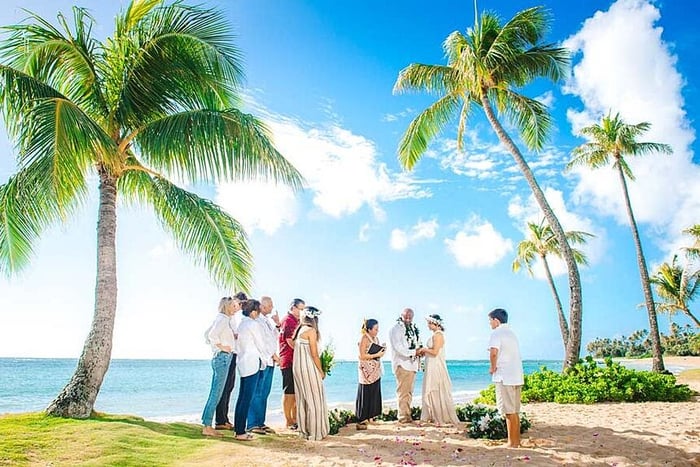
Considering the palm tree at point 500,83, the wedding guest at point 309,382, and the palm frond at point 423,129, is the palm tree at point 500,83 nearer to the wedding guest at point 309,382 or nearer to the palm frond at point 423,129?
the palm frond at point 423,129

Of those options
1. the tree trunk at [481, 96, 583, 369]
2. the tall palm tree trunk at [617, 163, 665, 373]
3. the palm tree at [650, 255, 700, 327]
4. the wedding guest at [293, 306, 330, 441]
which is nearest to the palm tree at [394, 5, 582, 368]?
the tree trunk at [481, 96, 583, 369]

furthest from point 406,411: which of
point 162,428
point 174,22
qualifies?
point 174,22

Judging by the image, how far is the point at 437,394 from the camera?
9.02 metres

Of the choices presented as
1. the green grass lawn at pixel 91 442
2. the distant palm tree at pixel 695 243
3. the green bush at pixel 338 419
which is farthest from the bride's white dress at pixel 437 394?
the distant palm tree at pixel 695 243

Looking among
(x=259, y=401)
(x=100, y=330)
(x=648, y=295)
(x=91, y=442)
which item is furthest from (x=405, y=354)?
(x=648, y=295)

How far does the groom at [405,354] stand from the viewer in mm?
9234

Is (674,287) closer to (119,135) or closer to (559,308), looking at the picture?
(559,308)

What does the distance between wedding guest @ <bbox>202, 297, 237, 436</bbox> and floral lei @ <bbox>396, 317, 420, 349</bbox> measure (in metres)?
Answer: 3.07

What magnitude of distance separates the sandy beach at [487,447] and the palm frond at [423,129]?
9797mm

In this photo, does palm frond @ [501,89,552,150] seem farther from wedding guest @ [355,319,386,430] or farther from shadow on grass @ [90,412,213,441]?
shadow on grass @ [90,412,213,441]

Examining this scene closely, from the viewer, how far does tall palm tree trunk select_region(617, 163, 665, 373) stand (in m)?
18.2

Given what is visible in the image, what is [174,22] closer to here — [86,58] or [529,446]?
[86,58]

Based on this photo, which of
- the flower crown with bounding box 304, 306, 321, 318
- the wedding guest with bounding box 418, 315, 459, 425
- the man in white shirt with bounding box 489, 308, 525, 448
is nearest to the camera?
the man in white shirt with bounding box 489, 308, 525, 448

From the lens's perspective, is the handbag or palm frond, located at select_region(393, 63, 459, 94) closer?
the handbag
